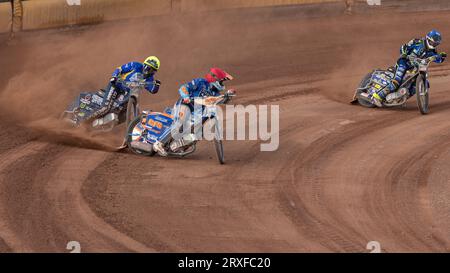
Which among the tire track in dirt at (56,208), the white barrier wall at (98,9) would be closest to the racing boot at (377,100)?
the tire track in dirt at (56,208)

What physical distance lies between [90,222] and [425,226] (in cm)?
543

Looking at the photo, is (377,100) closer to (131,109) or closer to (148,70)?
(148,70)

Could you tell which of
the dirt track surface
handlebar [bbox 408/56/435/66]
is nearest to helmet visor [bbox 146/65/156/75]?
the dirt track surface

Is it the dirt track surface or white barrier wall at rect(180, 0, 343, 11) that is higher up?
white barrier wall at rect(180, 0, 343, 11)

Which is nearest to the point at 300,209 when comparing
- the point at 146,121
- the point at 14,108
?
the point at 146,121

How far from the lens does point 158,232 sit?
14688mm

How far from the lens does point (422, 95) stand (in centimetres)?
2259

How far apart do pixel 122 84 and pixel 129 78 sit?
0.41 meters

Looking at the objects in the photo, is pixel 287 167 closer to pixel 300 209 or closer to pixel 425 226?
pixel 300 209

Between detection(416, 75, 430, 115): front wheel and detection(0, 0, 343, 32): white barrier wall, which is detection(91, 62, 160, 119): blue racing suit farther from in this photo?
detection(0, 0, 343, 32): white barrier wall

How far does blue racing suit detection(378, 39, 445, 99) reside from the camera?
2248cm

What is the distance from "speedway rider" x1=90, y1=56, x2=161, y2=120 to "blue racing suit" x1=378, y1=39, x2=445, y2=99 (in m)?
6.21

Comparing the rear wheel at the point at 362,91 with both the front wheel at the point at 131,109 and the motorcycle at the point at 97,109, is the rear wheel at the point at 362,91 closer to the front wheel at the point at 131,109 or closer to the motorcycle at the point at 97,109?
the motorcycle at the point at 97,109

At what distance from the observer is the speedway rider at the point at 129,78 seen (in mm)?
19953
